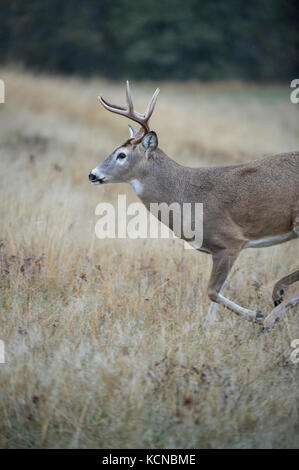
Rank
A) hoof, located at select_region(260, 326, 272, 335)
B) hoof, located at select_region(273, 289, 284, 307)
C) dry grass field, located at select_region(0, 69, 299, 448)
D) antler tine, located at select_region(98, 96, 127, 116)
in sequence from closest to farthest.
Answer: dry grass field, located at select_region(0, 69, 299, 448)
hoof, located at select_region(260, 326, 272, 335)
hoof, located at select_region(273, 289, 284, 307)
antler tine, located at select_region(98, 96, 127, 116)

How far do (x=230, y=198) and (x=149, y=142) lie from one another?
1.03 metres

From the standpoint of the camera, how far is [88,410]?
405 cm

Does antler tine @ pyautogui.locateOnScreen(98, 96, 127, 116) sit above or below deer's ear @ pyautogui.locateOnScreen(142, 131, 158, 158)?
above

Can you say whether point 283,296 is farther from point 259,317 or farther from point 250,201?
point 250,201

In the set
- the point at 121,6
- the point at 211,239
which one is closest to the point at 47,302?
the point at 211,239

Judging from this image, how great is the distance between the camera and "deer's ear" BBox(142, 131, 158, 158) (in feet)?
19.4

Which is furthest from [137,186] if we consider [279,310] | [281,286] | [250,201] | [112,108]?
[279,310]

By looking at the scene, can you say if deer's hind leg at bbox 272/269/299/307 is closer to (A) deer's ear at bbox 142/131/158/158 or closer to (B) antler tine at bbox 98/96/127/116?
(A) deer's ear at bbox 142/131/158/158

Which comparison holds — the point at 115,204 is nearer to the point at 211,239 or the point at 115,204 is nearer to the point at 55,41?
the point at 211,239

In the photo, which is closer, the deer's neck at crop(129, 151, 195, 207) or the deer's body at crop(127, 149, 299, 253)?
the deer's body at crop(127, 149, 299, 253)

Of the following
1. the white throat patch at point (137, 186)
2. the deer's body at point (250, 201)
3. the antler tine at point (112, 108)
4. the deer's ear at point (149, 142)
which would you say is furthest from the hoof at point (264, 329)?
the antler tine at point (112, 108)

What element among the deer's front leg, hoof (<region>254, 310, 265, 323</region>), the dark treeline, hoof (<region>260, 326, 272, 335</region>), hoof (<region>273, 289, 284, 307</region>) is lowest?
hoof (<region>260, 326, 272, 335</region>)

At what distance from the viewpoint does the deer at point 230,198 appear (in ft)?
18.2

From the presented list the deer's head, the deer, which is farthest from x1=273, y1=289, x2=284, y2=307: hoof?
the deer's head
